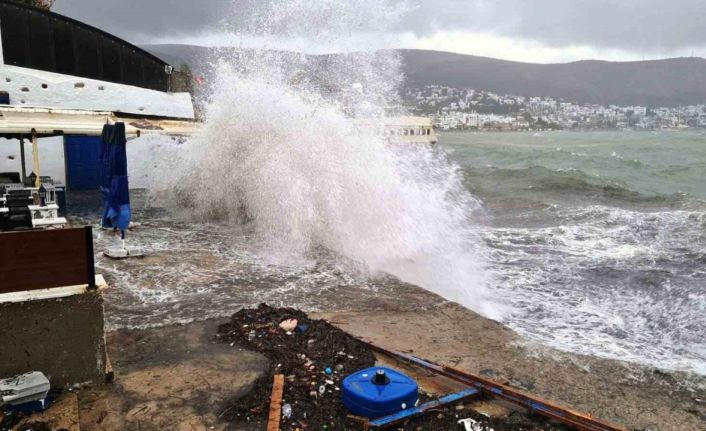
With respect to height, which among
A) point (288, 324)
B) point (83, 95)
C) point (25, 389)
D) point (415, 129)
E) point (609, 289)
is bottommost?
point (609, 289)

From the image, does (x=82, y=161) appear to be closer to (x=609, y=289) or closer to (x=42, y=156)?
(x=42, y=156)

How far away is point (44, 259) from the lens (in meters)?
3.79

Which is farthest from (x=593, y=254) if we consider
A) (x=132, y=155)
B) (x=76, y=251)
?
(x=132, y=155)

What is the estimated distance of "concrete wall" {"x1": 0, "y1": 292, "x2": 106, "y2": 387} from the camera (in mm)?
3838

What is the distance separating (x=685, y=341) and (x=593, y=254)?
205 inches

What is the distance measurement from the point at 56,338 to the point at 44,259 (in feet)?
2.12

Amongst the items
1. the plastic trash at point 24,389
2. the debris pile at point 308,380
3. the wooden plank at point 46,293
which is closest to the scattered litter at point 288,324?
the debris pile at point 308,380

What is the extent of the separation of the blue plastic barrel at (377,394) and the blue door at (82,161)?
614 inches

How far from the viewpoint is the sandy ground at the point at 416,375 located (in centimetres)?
407

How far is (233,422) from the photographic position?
3.95 meters

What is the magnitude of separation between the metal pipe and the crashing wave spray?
10.1 ft

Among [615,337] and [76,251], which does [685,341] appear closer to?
[615,337]

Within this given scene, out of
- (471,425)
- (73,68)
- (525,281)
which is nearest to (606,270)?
(525,281)

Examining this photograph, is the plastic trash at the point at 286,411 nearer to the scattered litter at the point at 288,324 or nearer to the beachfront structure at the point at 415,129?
the scattered litter at the point at 288,324
